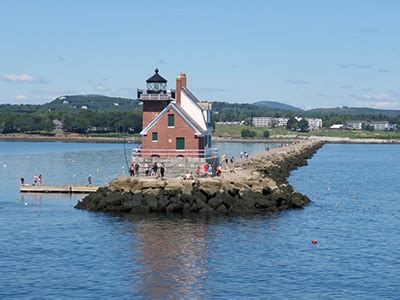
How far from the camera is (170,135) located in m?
68.7

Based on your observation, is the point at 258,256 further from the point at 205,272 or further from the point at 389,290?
the point at 389,290

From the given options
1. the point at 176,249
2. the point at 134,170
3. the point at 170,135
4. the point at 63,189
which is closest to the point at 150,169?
the point at 134,170

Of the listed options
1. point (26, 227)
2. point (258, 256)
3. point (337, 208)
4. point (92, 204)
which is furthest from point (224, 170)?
point (258, 256)

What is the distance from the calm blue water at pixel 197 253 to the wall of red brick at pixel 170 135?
8813 millimetres

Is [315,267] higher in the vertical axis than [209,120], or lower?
lower

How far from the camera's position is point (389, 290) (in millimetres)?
36656

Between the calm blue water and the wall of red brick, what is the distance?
881cm

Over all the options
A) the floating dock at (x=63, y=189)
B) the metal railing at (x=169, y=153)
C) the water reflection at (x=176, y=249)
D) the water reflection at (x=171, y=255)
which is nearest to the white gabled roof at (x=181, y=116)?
the metal railing at (x=169, y=153)

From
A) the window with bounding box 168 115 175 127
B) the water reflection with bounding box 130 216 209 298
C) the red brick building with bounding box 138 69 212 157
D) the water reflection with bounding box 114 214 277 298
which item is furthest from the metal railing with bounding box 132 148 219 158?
the water reflection with bounding box 130 216 209 298

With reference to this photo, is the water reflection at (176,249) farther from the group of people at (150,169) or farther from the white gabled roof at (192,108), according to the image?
the white gabled roof at (192,108)

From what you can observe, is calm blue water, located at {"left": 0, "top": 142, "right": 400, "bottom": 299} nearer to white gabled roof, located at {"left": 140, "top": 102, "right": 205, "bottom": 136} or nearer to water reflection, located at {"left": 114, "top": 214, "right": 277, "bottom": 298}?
water reflection, located at {"left": 114, "top": 214, "right": 277, "bottom": 298}

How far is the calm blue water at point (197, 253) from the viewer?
36.6m

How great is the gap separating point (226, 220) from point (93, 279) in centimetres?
1825

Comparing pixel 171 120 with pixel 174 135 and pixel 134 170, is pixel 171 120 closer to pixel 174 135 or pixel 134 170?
pixel 174 135
